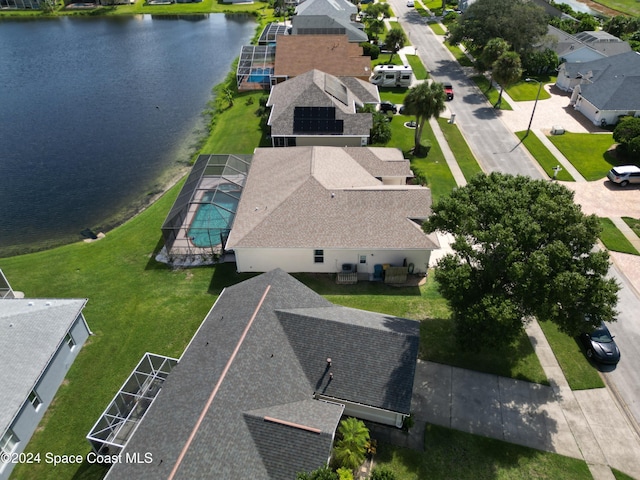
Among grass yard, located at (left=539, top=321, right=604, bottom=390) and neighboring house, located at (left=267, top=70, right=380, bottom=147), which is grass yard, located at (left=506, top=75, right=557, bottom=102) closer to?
neighboring house, located at (left=267, top=70, right=380, bottom=147)

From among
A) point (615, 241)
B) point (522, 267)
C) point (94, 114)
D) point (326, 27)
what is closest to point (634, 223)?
point (615, 241)

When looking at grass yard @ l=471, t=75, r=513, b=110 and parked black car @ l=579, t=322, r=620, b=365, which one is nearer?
parked black car @ l=579, t=322, r=620, b=365

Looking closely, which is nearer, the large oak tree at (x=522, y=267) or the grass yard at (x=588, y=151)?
the large oak tree at (x=522, y=267)

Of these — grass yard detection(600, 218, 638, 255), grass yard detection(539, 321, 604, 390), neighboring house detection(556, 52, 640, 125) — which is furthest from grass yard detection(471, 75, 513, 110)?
grass yard detection(539, 321, 604, 390)

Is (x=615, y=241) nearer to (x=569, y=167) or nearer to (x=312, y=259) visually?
(x=569, y=167)

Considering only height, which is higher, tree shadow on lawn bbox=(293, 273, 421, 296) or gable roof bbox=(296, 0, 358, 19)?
gable roof bbox=(296, 0, 358, 19)

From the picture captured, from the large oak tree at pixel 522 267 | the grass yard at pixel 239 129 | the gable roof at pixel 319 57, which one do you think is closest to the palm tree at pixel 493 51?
the gable roof at pixel 319 57

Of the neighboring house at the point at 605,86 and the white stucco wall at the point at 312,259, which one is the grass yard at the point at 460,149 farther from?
the neighboring house at the point at 605,86
